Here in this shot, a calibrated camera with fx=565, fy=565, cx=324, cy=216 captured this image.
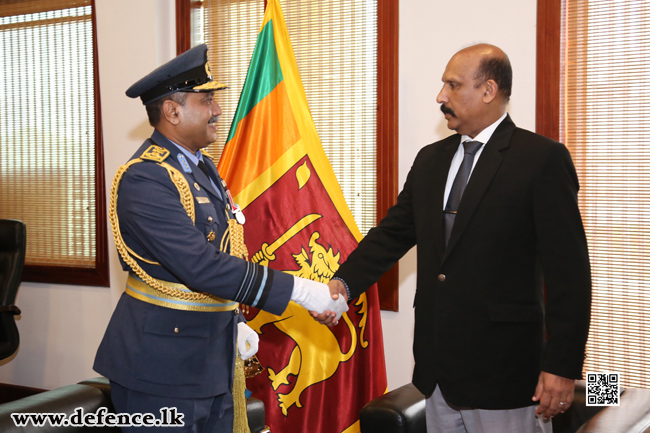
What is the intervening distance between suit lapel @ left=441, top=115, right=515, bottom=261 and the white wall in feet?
3.82

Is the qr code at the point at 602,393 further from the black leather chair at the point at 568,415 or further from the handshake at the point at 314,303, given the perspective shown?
the handshake at the point at 314,303

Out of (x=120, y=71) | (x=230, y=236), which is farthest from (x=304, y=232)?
(x=120, y=71)

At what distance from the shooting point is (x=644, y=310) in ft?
8.24

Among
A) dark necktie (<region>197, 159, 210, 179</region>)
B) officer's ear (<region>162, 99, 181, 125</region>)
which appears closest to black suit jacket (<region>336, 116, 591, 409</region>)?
dark necktie (<region>197, 159, 210, 179</region>)

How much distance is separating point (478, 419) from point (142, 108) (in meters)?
2.70

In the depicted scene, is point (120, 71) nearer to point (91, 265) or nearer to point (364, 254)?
point (91, 265)

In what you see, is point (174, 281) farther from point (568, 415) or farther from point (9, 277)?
point (9, 277)

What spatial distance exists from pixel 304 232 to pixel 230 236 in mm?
763

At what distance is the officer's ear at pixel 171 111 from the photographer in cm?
168

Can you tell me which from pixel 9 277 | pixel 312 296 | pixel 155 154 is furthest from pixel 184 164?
pixel 9 277

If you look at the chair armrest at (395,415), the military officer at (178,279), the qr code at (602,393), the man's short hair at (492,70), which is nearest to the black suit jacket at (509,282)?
the man's short hair at (492,70)

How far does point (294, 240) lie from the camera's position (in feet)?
8.00

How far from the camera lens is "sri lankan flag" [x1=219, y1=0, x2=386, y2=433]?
240cm

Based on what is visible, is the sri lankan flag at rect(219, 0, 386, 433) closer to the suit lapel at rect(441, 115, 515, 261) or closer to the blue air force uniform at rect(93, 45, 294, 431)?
the blue air force uniform at rect(93, 45, 294, 431)
